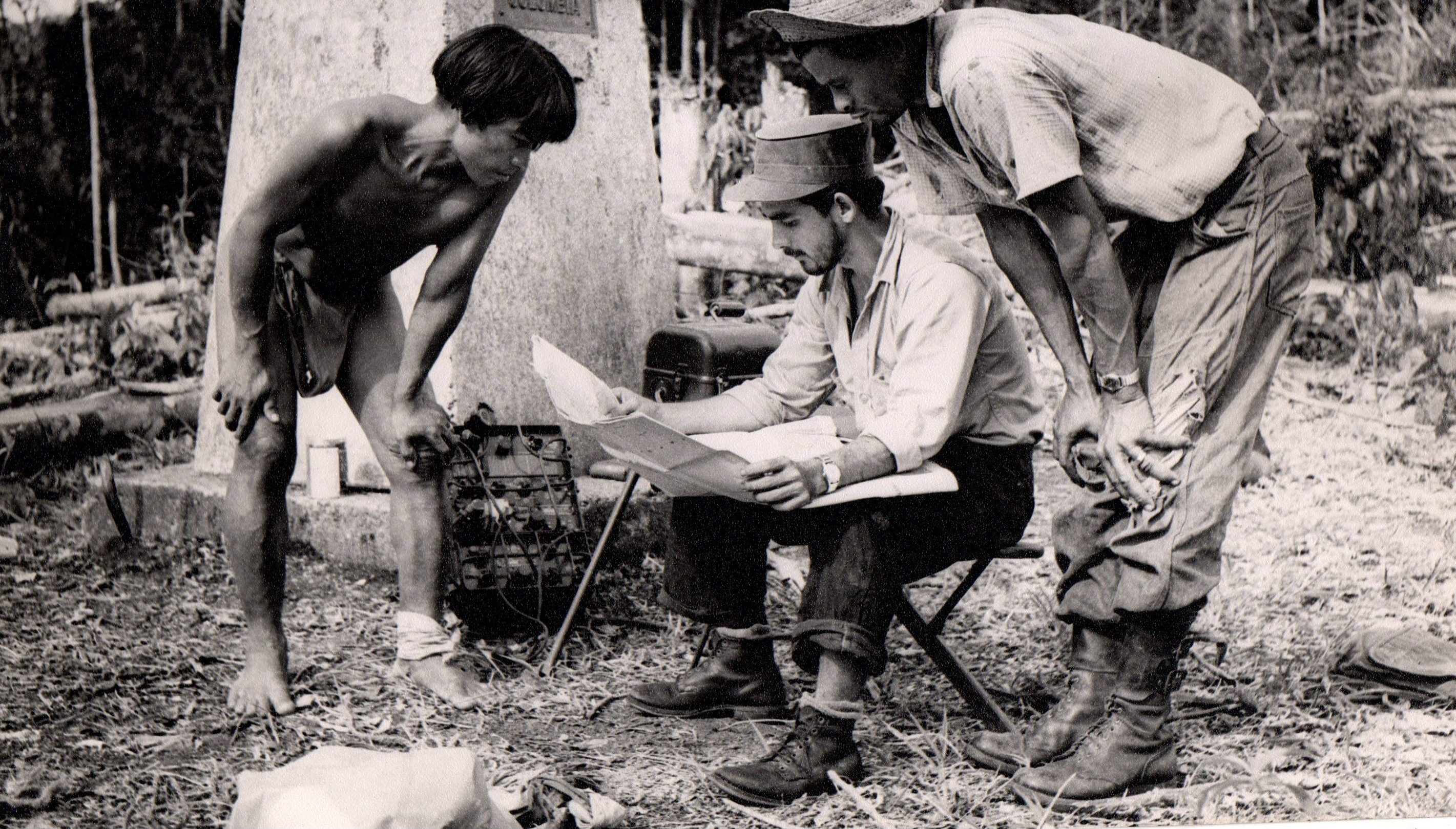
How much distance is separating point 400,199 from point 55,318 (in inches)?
67.7

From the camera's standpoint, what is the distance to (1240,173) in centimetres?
249

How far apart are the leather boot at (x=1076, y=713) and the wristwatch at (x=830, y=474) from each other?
0.61 meters

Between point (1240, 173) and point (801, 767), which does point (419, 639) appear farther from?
point (1240, 173)

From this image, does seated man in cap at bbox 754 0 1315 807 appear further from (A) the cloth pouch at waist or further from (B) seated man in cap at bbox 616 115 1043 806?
(A) the cloth pouch at waist

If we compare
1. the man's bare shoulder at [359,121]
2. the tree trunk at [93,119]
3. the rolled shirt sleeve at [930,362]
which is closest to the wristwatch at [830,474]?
the rolled shirt sleeve at [930,362]

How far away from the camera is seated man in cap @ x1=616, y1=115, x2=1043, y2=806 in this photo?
268 centimetres

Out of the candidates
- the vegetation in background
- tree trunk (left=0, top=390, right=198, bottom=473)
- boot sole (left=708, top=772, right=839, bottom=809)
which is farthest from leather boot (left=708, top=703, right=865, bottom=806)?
the vegetation in background

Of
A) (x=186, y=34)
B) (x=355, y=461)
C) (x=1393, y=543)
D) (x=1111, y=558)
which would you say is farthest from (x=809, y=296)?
(x=186, y=34)

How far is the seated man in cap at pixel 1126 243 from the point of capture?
2330 millimetres

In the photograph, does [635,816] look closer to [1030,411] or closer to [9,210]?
[1030,411]

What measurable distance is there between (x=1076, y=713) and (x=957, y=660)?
290mm

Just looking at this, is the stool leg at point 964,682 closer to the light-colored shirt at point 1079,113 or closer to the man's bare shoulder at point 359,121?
the light-colored shirt at point 1079,113

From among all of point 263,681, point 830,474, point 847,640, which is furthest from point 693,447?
point 263,681

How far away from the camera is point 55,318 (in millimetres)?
4090
